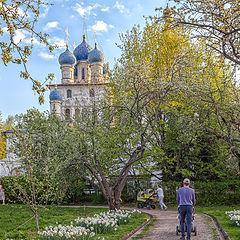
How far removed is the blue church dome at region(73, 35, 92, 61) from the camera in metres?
59.8

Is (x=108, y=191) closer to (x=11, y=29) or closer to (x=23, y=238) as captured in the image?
(x=23, y=238)

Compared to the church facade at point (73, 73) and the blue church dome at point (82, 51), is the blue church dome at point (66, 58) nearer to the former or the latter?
the church facade at point (73, 73)

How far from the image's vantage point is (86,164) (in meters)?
14.1

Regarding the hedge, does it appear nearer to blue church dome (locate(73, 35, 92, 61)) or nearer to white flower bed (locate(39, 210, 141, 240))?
white flower bed (locate(39, 210, 141, 240))

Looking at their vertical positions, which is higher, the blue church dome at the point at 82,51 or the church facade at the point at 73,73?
the blue church dome at the point at 82,51

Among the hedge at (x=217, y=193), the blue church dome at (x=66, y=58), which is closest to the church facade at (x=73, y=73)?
the blue church dome at (x=66, y=58)

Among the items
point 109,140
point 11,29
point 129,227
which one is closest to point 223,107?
point 109,140

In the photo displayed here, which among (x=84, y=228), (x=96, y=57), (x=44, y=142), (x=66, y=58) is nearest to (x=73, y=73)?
(x=66, y=58)

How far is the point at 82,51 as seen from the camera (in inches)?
2368

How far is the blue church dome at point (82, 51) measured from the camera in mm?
59850

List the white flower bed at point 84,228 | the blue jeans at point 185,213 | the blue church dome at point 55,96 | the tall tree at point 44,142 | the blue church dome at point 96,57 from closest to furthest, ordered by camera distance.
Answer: the white flower bed at point 84,228 → the blue jeans at point 185,213 → the tall tree at point 44,142 → the blue church dome at point 96,57 → the blue church dome at point 55,96

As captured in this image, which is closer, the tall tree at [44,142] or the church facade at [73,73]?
the tall tree at [44,142]

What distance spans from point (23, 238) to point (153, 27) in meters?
20.4

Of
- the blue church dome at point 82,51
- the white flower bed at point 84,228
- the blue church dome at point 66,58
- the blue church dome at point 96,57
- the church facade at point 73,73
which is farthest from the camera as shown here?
the blue church dome at point 82,51
